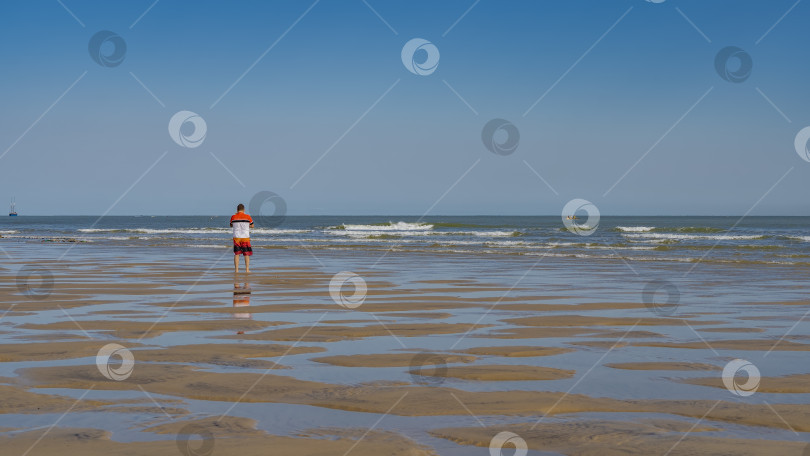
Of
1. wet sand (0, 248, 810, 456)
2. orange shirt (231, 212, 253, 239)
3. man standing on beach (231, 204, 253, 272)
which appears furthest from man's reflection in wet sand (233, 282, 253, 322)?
orange shirt (231, 212, 253, 239)

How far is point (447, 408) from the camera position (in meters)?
5.45

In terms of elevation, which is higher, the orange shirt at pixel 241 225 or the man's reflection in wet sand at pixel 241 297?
the orange shirt at pixel 241 225

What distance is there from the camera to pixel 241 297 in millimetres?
13414

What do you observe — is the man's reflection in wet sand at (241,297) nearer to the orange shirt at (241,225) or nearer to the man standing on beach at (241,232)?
the man standing on beach at (241,232)

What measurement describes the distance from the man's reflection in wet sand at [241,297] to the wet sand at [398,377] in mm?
114

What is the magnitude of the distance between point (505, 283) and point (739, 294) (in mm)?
4741

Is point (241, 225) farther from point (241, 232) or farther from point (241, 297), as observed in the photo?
point (241, 297)

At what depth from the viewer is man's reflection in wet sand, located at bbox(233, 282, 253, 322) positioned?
35.6ft

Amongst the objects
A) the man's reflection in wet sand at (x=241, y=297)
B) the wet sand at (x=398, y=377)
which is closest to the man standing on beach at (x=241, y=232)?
the man's reflection in wet sand at (x=241, y=297)

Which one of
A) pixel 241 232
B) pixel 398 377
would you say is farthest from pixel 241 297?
pixel 398 377

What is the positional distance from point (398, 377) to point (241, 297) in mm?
7467

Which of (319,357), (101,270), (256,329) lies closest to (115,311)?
(256,329)

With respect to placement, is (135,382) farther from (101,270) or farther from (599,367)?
(101,270)

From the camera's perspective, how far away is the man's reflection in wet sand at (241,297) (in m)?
10.9
